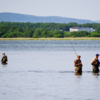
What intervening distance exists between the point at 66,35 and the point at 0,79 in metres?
138

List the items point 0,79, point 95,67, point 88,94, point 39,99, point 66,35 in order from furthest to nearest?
point 66,35 < point 95,67 < point 0,79 < point 88,94 < point 39,99

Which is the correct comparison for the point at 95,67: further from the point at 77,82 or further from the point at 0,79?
the point at 0,79

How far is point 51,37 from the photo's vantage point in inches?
6555

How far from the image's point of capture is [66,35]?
161 m

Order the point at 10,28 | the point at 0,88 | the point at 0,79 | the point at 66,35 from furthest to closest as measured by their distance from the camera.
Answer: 1. the point at 10,28
2. the point at 66,35
3. the point at 0,79
4. the point at 0,88

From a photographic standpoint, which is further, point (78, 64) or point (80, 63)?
point (78, 64)

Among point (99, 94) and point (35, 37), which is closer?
point (99, 94)

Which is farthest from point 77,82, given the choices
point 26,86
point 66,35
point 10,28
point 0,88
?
point 10,28

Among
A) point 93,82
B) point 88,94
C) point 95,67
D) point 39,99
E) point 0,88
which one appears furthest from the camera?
point 95,67

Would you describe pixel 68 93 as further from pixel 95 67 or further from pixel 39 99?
pixel 95 67

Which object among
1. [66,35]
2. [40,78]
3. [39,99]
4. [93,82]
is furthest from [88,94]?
[66,35]

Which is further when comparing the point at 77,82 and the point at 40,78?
the point at 40,78

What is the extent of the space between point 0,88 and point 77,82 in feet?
14.8

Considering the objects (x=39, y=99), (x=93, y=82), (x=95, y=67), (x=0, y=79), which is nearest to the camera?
(x=39, y=99)
